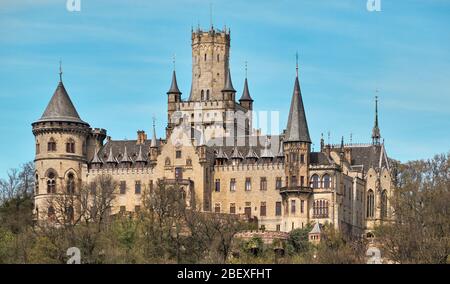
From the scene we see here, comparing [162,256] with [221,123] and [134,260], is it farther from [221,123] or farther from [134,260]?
[221,123]

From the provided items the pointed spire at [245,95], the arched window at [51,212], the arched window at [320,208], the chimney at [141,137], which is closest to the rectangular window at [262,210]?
the arched window at [320,208]

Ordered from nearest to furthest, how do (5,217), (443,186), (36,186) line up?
(443,186) < (5,217) < (36,186)

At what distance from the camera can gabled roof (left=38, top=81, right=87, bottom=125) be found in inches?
4377

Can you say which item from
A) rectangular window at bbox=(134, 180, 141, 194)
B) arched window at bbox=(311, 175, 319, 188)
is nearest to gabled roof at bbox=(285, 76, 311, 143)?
arched window at bbox=(311, 175, 319, 188)

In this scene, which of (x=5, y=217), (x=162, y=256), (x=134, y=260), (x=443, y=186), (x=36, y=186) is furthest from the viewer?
(x=36, y=186)

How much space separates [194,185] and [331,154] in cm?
1079

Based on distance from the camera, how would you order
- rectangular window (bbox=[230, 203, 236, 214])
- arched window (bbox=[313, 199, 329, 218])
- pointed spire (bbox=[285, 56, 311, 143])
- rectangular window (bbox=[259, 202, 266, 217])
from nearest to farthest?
arched window (bbox=[313, 199, 329, 218]), pointed spire (bbox=[285, 56, 311, 143]), rectangular window (bbox=[259, 202, 266, 217]), rectangular window (bbox=[230, 203, 236, 214])

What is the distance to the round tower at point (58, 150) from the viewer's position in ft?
361

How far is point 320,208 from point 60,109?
22.3 metres

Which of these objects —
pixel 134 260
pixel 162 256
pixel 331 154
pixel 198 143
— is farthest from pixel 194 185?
pixel 134 260

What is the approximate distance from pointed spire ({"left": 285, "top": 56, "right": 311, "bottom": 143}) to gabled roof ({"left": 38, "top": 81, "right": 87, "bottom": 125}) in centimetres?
1702

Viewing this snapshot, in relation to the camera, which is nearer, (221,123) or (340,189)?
(340,189)

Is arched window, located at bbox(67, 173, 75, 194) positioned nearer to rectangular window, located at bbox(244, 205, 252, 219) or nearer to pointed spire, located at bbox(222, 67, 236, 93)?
rectangular window, located at bbox(244, 205, 252, 219)

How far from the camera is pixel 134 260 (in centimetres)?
8100
